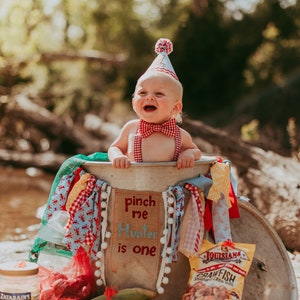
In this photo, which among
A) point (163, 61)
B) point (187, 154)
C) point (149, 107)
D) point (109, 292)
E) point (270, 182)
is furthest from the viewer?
point (270, 182)

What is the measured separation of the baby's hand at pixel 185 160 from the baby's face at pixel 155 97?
9.4 inches

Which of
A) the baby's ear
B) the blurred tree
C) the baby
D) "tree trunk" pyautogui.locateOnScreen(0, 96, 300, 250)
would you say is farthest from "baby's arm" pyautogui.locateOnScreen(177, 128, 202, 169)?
the blurred tree

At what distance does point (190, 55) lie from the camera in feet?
38.2

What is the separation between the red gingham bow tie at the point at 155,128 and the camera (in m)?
2.96

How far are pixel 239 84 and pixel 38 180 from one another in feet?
16.0

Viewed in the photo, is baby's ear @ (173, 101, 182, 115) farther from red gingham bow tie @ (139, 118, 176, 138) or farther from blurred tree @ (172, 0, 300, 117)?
blurred tree @ (172, 0, 300, 117)

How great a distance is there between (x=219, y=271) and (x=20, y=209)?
13.1 feet

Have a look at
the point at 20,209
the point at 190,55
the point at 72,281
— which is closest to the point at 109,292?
the point at 72,281

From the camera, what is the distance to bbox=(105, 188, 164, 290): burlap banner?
9.02 feet

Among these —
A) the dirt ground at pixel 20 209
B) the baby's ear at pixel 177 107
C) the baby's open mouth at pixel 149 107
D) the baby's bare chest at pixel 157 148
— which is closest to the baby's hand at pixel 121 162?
the baby's bare chest at pixel 157 148

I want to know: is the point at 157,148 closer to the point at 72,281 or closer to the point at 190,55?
the point at 72,281

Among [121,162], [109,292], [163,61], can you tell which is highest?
[163,61]

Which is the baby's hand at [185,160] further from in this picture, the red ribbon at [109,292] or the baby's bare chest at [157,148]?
the red ribbon at [109,292]

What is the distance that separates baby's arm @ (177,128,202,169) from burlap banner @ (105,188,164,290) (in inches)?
6.7
